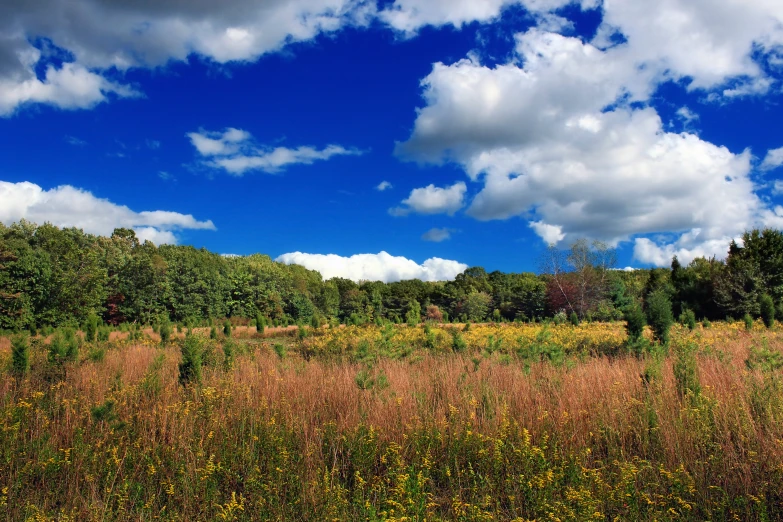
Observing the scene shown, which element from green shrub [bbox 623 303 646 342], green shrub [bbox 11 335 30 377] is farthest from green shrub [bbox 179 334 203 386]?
green shrub [bbox 623 303 646 342]

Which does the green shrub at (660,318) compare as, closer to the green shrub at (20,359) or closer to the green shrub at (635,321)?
the green shrub at (635,321)

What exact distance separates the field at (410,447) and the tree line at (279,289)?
13472 mm

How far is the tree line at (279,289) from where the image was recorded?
92.6 feet

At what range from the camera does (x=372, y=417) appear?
5.58 m

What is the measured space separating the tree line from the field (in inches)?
530

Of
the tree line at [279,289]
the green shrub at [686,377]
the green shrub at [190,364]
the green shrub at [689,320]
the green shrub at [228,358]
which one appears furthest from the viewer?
A: the tree line at [279,289]

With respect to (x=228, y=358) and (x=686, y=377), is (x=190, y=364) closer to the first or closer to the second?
(x=228, y=358)

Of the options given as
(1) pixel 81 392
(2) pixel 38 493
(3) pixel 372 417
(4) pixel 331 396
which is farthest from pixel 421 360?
(2) pixel 38 493

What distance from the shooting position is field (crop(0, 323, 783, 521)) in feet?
13.0

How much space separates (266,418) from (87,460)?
185 centimetres

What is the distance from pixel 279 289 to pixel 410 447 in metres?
48.9

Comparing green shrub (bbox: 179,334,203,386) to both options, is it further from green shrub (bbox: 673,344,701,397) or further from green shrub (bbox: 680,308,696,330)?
green shrub (bbox: 680,308,696,330)

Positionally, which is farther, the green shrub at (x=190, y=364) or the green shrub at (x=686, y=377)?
the green shrub at (x=190, y=364)

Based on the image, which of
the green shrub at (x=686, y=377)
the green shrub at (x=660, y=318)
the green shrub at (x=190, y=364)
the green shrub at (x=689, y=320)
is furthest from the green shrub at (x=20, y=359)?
the green shrub at (x=689, y=320)
